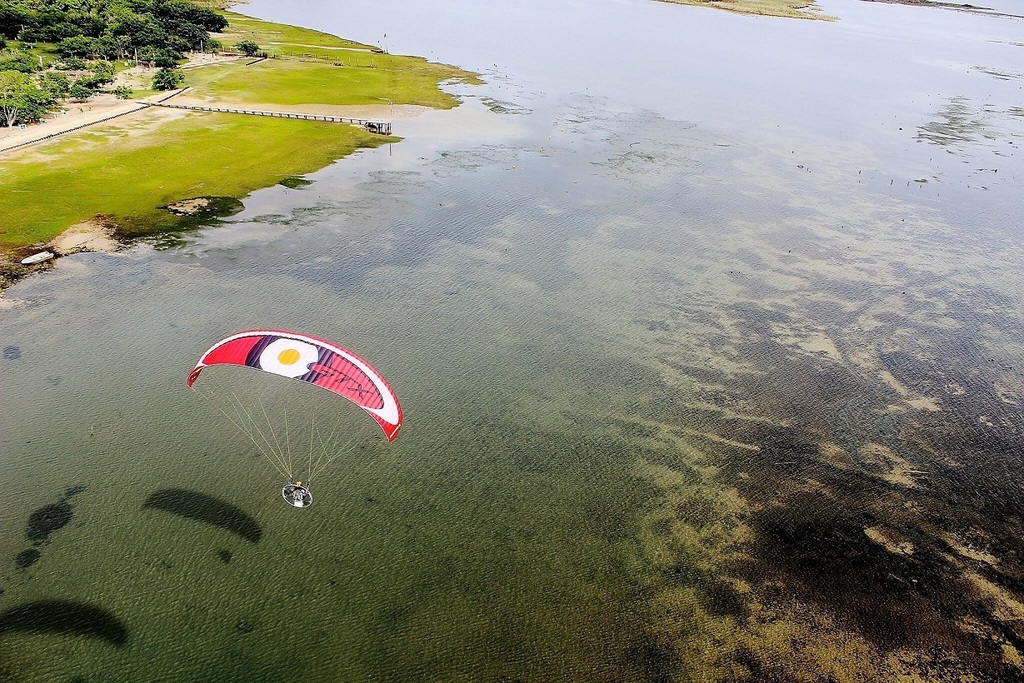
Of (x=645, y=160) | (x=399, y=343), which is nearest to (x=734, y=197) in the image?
(x=645, y=160)

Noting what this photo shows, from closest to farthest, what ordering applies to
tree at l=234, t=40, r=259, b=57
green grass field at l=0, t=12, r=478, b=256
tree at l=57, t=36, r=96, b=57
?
green grass field at l=0, t=12, r=478, b=256 < tree at l=57, t=36, r=96, b=57 < tree at l=234, t=40, r=259, b=57

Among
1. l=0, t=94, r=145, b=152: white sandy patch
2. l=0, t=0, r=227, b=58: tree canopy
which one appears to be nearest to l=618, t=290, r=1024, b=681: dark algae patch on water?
l=0, t=94, r=145, b=152: white sandy patch

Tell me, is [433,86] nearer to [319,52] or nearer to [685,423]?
[319,52]

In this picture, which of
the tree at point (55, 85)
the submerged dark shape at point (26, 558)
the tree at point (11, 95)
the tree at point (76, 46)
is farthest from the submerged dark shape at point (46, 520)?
the tree at point (76, 46)

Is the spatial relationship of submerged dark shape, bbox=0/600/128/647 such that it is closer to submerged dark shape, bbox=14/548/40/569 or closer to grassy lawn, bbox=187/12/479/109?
submerged dark shape, bbox=14/548/40/569

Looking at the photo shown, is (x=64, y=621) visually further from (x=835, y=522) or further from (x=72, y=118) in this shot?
(x=72, y=118)

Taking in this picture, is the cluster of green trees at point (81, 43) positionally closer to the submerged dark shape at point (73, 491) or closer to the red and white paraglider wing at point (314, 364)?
the submerged dark shape at point (73, 491)
